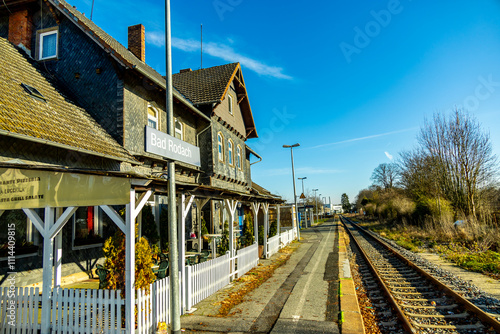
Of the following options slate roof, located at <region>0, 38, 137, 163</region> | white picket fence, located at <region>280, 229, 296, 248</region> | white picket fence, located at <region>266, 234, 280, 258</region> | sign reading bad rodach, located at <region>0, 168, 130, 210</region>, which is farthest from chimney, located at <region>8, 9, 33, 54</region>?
white picket fence, located at <region>280, 229, 296, 248</region>

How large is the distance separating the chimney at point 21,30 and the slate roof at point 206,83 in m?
6.93

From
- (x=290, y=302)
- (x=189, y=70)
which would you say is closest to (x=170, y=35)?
(x=290, y=302)

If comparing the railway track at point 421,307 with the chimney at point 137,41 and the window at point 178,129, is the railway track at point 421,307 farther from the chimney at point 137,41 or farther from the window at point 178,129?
the chimney at point 137,41

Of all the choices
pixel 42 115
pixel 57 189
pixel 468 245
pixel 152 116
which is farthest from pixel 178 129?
pixel 468 245

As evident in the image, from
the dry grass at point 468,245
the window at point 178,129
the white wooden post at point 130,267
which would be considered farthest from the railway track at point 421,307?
the window at point 178,129

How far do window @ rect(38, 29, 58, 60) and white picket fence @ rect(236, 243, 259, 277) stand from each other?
9793 millimetres

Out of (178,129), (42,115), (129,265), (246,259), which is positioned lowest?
(246,259)

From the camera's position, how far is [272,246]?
16.3 metres

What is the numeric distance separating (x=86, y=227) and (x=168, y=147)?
594 centimetres

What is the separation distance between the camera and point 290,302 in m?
7.68

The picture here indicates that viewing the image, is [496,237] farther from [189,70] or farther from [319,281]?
[189,70]

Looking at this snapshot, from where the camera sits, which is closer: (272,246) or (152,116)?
(152,116)

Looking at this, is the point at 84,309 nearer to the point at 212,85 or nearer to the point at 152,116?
the point at 152,116

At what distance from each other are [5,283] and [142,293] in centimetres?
403
